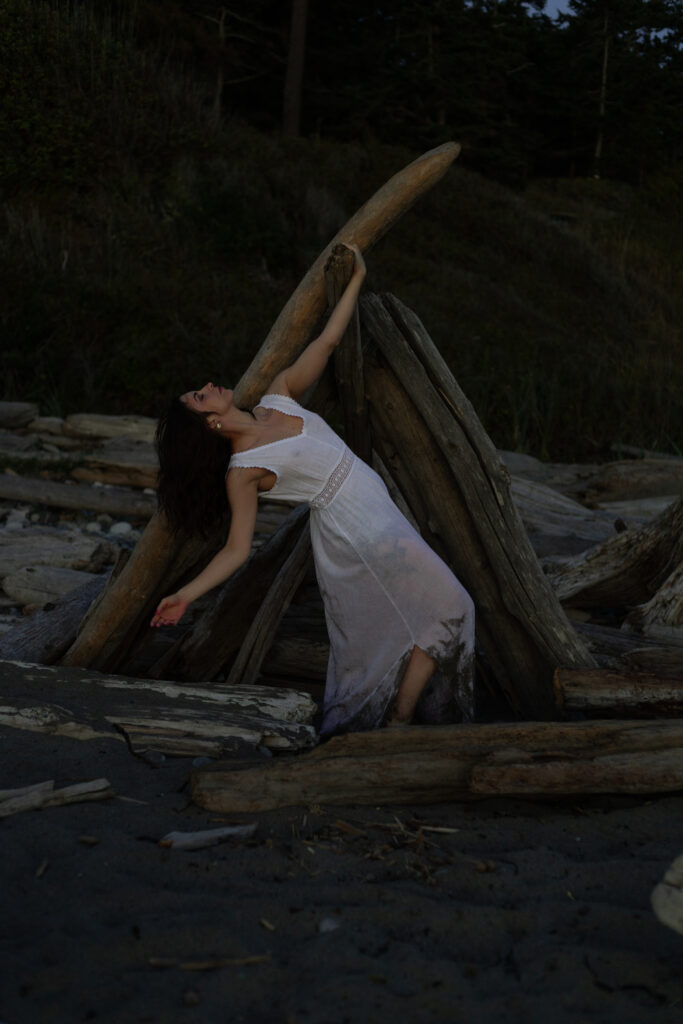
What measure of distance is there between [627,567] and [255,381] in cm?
221

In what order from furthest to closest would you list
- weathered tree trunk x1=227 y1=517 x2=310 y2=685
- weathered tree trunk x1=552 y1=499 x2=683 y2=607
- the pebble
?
1. the pebble
2. weathered tree trunk x1=552 y1=499 x2=683 y2=607
3. weathered tree trunk x1=227 y1=517 x2=310 y2=685

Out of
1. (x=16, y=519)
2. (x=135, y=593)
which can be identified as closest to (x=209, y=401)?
(x=135, y=593)

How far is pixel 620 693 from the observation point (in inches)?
139

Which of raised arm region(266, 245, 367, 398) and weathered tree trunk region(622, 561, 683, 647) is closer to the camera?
raised arm region(266, 245, 367, 398)

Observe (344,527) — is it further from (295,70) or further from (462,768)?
(295,70)

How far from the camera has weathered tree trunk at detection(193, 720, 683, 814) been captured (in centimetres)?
299

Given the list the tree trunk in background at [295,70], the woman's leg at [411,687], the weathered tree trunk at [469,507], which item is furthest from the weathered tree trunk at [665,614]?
the tree trunk in background at [295,70]

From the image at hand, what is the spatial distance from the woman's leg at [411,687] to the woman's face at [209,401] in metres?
1.25

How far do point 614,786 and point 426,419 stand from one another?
5.84ft

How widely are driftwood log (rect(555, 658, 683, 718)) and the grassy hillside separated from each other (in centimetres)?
563

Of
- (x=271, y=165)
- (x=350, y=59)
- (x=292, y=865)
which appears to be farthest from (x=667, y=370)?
(x=350, y=59)

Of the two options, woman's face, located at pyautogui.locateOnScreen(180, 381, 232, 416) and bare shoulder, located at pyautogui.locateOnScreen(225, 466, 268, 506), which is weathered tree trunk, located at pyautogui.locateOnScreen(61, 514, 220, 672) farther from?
woman's face, located at pyautogui.locateOnScreen(180, 381, 232, 416)

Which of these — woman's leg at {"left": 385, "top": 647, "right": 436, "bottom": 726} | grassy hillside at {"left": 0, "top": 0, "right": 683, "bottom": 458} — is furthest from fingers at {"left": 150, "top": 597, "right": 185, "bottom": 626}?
grassy hillside at {"left": 0, "top": 0, "right": 683, "bottom": 458}

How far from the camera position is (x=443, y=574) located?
392 centimetres
